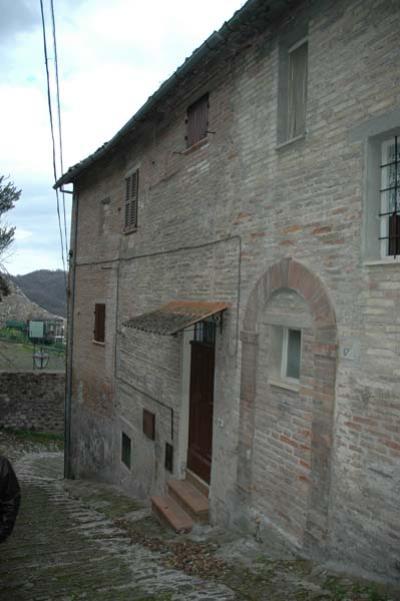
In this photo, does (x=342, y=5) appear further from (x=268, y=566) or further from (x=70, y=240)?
(x=70, y=240)

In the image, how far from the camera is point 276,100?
21.5ft

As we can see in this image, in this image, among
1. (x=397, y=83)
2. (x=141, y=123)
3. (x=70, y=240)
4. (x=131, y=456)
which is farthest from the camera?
(x=70, y=240)

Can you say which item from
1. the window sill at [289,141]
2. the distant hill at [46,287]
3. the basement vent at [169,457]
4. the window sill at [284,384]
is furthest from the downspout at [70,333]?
the distant hill at [46,287]

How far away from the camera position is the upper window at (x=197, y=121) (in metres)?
8.48

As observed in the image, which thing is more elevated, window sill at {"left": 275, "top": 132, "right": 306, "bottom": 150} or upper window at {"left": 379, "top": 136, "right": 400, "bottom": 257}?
window sill at {"left": 275, "top": 132, "right": 306, "bottom": 150}

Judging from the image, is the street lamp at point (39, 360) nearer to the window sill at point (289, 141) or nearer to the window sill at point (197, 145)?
the window sill at point (197, 145)

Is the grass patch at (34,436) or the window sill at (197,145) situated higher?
the window sill at (197,145)

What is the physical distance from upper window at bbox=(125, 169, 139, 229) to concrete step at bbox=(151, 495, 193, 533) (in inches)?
220

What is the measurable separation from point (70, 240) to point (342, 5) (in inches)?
484

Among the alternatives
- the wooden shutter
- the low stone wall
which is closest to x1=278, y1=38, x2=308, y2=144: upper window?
the wooden shutter

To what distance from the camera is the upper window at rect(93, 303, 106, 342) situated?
45.2 feet

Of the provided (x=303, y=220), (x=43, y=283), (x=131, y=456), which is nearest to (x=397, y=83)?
(x=303, y=220)

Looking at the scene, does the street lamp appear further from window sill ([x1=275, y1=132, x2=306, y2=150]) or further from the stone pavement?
window sill ([x1=275, y1=132, x2=306, y2=150])

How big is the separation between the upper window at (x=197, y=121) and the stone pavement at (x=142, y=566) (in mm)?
5845
